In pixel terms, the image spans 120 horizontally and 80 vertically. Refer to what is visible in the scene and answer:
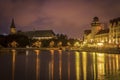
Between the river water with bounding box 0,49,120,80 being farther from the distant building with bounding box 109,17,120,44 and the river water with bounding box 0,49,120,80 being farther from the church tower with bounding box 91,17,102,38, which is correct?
the church tower with bounding box 91,17,102,38

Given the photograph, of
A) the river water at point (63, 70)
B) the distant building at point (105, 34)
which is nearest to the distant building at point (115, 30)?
the distant building at point (105, 34)

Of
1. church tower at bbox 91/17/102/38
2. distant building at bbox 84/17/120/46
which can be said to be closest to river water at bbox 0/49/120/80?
distant building at bbox 84/17/120/46

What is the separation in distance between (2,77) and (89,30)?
157152mm

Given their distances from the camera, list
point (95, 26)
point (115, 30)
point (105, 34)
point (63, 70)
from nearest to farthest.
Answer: point (63, 70) < point (115, 30) < point (105, 34) < point (95, 26)

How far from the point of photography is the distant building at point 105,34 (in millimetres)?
114400

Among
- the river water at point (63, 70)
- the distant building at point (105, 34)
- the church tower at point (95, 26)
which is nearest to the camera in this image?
the river water at point (63, 70)

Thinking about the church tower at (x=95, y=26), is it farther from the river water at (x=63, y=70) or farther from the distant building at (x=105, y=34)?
the river water at (x=63, y=70)

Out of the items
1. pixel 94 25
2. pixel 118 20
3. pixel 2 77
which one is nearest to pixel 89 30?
pixel 94 25

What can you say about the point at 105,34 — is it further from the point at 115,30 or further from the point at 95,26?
the point at 95,26

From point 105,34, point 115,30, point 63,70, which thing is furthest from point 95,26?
point 63,70

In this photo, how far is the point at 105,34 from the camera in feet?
450

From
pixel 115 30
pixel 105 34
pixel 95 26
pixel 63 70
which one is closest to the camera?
pixel 63 70

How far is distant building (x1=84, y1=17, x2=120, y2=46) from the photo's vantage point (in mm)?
114400

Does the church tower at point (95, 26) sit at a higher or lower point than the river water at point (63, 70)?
higher
